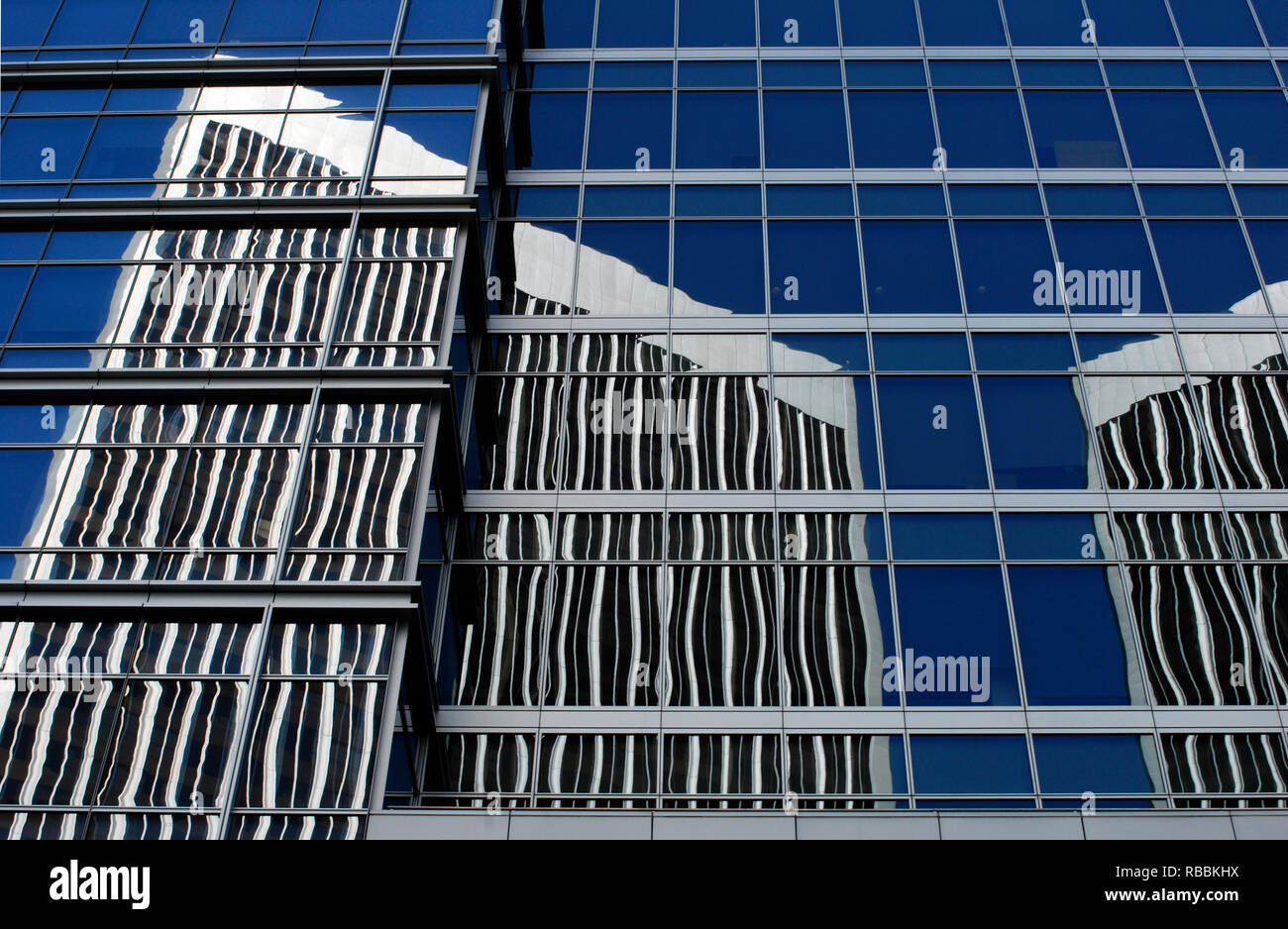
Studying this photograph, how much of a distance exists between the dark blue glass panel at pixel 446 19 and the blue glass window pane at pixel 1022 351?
10690mm

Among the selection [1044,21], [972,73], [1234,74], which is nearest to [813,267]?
[972,73]

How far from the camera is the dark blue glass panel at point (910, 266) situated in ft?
73.8

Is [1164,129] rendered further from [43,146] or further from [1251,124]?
[43,146]

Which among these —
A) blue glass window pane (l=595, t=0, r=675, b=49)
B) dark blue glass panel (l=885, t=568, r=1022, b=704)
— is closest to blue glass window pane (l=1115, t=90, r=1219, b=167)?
blue glass window pane (l=595, t=0, r=675, b=49)

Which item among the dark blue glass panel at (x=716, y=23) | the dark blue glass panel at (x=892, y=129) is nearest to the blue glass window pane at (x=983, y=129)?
the dark blue glass panel at (x=892, y=129)

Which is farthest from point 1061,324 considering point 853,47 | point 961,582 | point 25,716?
point 25,716

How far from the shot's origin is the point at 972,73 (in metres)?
26.0

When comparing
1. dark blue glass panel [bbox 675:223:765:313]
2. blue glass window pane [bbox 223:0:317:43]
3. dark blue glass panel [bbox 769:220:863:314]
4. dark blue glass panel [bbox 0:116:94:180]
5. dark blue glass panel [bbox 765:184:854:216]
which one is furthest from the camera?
dark blue glass panel [bbox 765:184:854:216]

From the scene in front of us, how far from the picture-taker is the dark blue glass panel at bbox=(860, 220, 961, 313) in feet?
73.8

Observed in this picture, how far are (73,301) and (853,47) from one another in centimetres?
1636

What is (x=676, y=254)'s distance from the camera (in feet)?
76.7

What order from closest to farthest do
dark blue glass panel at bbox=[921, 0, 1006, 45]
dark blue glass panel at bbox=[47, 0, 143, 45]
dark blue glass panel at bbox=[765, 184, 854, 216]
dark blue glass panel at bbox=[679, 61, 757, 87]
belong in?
dark blue glass panel at bbox=[47, 0, 143, 45] < dark blue glass panel at bbox=[765, 184, 854, 216] < dark blue glass panel at bbox=[679, 61, 757, 87] < dark blue glass panel at bbox=[921, 0, 1006, 45]

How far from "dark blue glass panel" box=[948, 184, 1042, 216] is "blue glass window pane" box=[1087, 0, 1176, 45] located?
16.5 feet

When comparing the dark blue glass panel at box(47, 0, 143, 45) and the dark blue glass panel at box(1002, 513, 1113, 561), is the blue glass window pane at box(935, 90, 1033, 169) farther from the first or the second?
the dark blue glass panel at box(47, 0, 143, 45)
